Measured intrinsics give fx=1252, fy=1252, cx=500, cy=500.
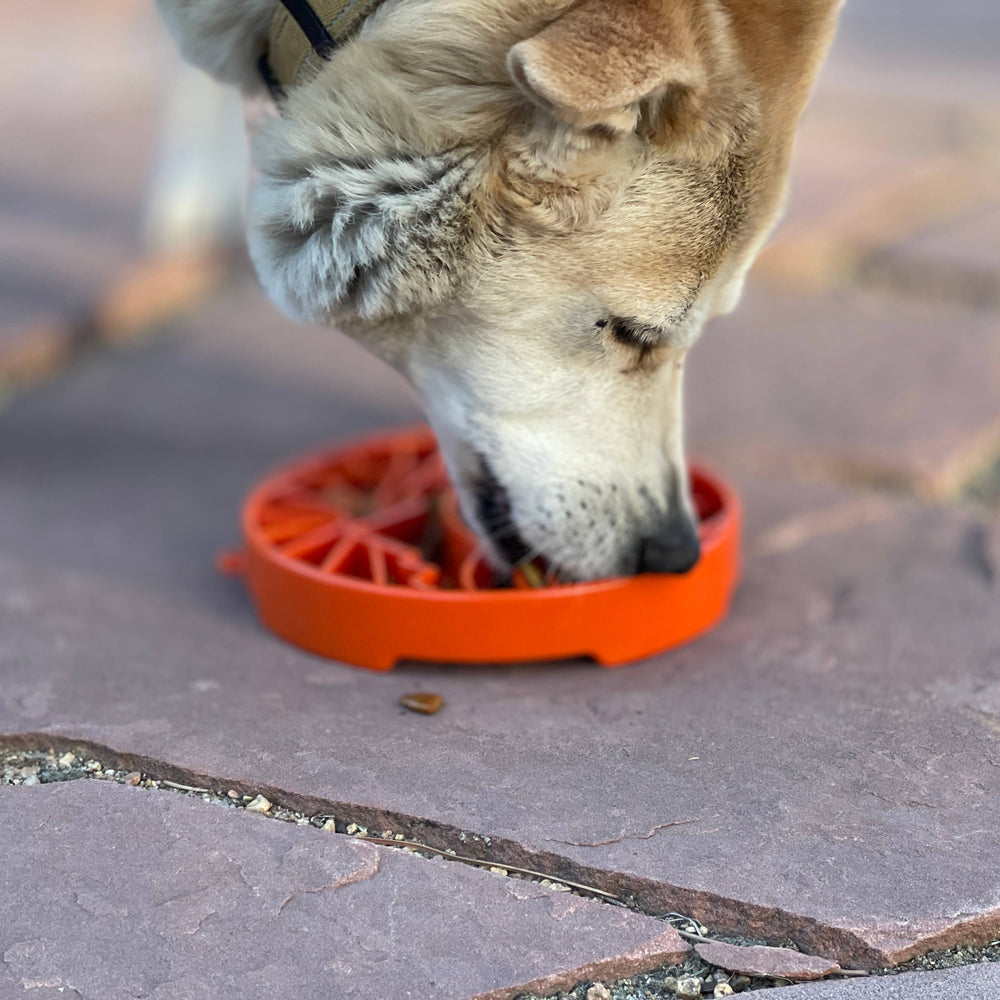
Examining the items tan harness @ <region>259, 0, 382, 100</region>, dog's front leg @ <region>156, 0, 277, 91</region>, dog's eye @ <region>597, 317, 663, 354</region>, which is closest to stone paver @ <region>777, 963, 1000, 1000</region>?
dog's eye @ <region>597, 317, 663, 354</region>

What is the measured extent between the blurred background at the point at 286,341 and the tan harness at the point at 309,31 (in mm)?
1105

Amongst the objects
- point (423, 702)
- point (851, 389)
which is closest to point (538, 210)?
point (423, 702)

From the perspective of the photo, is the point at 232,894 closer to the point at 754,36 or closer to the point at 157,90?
the point at 754,36

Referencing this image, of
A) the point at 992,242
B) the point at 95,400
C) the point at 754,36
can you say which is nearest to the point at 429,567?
the point at 754,36

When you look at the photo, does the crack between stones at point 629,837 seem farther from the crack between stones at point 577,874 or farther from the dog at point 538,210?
the dog at point 538,210

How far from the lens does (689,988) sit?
1457 millimetres

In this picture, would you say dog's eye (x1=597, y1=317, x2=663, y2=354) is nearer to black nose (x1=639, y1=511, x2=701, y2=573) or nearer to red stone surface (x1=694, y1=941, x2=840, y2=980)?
black nose (x1=639, y1=511, x2=701, y2=573)

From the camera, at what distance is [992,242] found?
4195 mm

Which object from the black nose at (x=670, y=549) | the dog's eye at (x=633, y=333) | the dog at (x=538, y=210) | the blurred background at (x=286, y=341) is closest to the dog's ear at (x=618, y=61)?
the dog at (x=538, y=210)

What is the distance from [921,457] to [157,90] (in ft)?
19.5

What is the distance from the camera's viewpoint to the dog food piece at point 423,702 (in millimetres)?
1968

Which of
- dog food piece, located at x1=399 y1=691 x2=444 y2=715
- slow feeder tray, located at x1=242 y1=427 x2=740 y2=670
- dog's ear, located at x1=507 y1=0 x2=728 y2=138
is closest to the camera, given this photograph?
dog's ear, located at x1=507 y1=0 x2=728 y2=138

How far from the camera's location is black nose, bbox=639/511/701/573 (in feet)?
7.02

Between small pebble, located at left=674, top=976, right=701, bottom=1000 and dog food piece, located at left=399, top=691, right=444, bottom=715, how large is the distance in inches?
25.1
